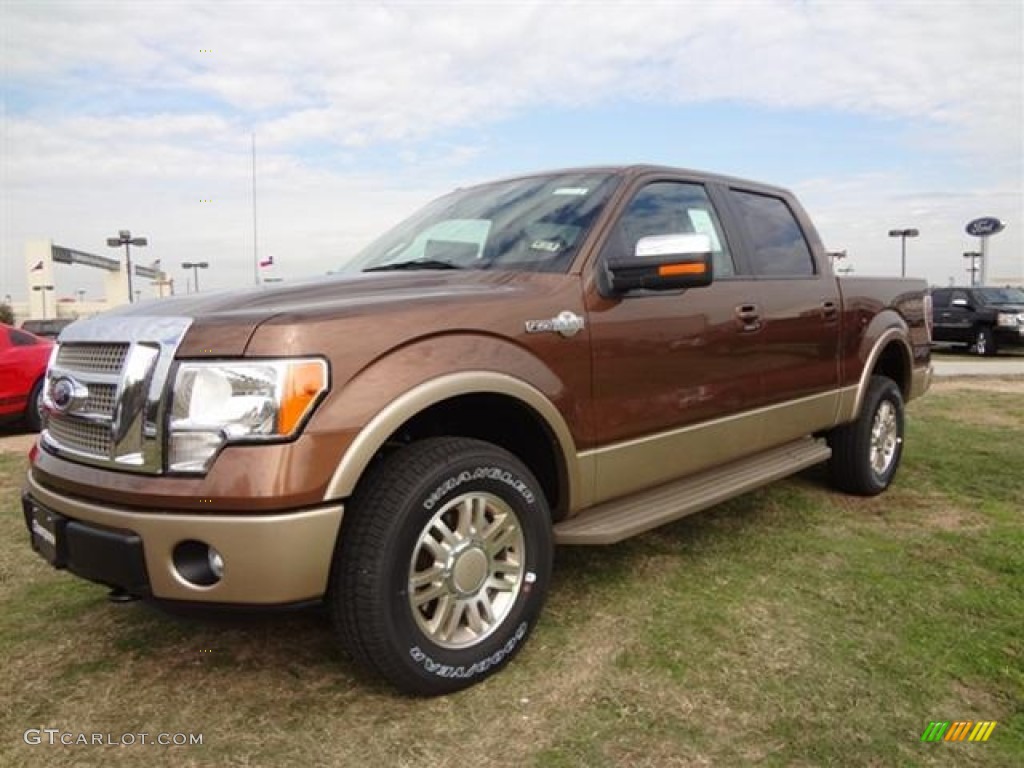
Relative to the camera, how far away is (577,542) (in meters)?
3.06

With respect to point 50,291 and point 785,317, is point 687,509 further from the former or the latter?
point 50,291

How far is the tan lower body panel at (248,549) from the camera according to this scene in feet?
7.37

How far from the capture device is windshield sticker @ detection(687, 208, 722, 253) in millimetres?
3879

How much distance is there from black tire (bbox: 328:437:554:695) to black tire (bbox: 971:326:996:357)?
62.9 feet

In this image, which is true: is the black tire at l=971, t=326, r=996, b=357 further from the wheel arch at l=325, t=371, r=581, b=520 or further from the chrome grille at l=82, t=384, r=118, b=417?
the chrome grille at l=82, t=384, r=118, b=417

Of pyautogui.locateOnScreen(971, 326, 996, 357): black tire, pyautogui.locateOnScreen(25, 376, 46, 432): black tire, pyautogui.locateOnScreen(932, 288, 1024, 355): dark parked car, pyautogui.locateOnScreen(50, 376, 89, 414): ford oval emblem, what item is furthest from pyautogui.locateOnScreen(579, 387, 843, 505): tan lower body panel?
pyautogui.locateOnScreen(971, 326, 996, 357): black tire

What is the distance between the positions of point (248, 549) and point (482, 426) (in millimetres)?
1130

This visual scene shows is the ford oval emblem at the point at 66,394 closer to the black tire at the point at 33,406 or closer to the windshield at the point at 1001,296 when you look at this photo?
the black tire at the point at 33,406

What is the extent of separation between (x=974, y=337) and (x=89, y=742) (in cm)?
2064

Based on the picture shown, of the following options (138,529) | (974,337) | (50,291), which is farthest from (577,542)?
(50,291)

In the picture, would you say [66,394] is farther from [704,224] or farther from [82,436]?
[704,224]

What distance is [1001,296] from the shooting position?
1914cm

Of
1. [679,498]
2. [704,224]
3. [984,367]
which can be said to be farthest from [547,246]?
[984,367]

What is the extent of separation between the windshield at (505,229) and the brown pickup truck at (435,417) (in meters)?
0.01
